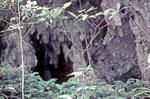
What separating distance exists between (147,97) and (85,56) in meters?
2.09

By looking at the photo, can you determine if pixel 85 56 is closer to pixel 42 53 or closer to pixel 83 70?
pixel 42 53

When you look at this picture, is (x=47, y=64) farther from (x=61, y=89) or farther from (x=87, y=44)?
(x=61, y=89)

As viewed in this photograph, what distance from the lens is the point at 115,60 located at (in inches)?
168

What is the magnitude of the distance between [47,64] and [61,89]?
2.52 metres

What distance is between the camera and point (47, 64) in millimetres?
5098

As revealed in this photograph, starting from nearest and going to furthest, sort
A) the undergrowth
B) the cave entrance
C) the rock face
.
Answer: the undergrowth, the rock face, the cave entrance

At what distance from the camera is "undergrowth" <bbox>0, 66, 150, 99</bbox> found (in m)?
2.21

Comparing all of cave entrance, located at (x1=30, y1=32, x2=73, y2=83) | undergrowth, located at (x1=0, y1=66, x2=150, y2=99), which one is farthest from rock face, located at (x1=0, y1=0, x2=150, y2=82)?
undergrowth, located at (x1=0, y1=66, x2=150, y2=99)

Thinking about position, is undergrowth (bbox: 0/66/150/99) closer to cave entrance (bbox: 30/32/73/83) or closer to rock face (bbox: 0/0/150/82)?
rock face (bbox: 0/0/150/82)

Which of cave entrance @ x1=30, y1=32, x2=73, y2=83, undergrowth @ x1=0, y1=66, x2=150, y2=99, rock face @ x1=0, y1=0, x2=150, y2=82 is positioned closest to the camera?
undergrowth @ x1=0, y1=66, x2=150, y2=99

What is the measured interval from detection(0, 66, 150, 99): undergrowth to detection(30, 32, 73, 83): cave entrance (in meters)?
2.00


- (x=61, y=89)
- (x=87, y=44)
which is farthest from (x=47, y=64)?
(x=61, y=89)

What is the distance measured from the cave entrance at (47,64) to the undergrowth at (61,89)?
1999 millimetres

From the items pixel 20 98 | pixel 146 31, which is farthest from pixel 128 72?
pixel 20 98
